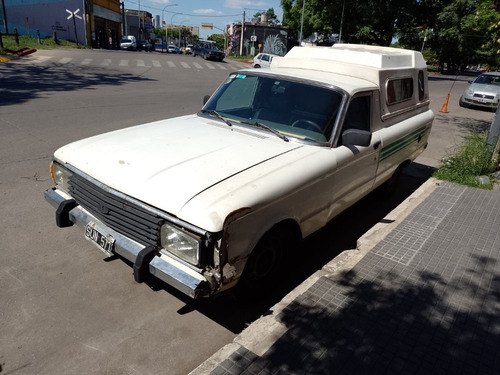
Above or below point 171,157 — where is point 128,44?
above

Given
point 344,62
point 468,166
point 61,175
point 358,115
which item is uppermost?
point 344,62

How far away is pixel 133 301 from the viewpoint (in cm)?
335

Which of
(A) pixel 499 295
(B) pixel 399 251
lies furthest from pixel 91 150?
(A) pixel 499 295

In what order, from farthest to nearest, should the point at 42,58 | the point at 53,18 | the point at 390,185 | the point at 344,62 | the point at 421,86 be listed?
the point at 53,18
the point at 42,58
the point at 421,86
the point at 390,185
the point at 344,62

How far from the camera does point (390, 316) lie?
3.05 metres

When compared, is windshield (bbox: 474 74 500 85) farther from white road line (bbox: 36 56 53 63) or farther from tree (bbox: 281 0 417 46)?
white road line (bbox: 36 56 53 63)

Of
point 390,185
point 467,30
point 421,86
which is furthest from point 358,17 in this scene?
point 390,185

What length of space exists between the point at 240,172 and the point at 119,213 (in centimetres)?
99

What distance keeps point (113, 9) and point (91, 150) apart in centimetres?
5209

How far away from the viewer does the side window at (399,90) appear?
4.89m

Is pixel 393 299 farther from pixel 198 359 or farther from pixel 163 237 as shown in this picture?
pixel 163 237

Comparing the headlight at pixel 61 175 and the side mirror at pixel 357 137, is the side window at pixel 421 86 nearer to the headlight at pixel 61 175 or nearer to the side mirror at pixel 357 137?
the side mirror at pixel 357 137

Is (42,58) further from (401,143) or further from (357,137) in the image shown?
(357,137)

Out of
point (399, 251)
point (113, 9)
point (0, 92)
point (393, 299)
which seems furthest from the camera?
point (113, 9)
